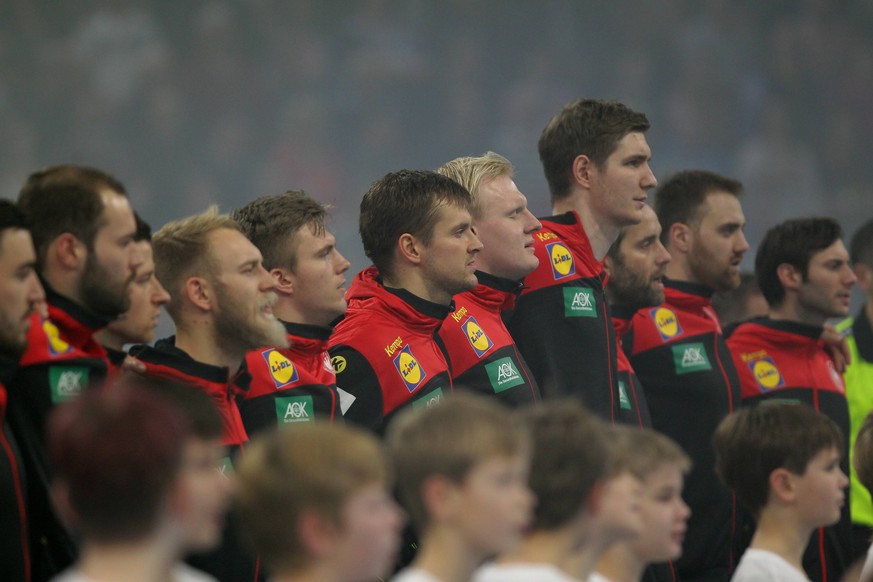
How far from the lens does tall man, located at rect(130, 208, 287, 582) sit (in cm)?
434

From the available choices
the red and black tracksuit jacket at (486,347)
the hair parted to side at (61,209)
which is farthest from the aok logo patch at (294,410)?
the hair parted to side at (61,209)

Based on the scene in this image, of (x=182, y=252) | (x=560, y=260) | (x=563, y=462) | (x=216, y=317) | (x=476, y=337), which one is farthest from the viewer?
(x=560, y=260)

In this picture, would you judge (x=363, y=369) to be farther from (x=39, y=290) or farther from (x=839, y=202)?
(x=839, y=202)

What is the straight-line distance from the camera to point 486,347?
538 cm

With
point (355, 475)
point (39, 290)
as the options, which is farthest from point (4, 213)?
point (355, 475)

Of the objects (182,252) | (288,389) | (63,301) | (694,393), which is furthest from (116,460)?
(694,393)

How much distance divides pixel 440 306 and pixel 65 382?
1.76 m

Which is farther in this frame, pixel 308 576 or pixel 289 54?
pixel 289 54

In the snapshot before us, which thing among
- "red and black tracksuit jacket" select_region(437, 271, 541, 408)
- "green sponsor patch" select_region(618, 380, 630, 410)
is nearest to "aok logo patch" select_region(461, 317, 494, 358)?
Result: "red and black tracksuit jacket" select_region(437, 271, 541, 408)

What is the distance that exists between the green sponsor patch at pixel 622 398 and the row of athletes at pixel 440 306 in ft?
0.07

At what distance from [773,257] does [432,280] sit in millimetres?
2422

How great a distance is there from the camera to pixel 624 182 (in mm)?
6070

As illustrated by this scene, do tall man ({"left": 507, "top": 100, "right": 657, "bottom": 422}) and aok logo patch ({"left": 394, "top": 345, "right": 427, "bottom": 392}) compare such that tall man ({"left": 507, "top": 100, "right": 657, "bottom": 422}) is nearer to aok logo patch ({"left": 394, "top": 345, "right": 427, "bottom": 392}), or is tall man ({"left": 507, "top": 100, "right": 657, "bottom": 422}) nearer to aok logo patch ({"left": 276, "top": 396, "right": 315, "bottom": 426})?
aok logo patch ({"left": 394, "top": 345, "right": 427, "bottom": 392})

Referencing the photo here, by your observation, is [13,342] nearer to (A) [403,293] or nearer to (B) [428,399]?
(B) [428,399]
